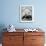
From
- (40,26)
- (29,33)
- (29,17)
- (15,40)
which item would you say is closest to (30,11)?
(29,17)

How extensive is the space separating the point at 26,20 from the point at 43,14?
58 centimetres

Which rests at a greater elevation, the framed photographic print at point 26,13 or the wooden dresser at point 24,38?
the framed photographic print at point 26,13

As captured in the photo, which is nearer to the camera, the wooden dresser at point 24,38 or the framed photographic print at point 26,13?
the wooden dresser at point 24,38

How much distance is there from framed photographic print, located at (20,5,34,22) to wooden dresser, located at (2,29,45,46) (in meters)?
0.65

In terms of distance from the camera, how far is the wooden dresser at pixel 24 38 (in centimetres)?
353

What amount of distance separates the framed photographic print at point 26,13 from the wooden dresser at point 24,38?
0.65 meters

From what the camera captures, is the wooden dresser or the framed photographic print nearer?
the wooden dresser

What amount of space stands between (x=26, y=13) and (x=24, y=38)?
89 centimetres

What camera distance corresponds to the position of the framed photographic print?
4004 mm

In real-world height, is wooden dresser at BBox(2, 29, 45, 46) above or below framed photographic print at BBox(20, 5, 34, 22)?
below

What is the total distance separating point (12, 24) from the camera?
4059 millimetres

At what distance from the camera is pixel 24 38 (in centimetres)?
353

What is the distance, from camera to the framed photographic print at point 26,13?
4.00 m

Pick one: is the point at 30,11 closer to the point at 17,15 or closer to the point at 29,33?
the point at 17,15
